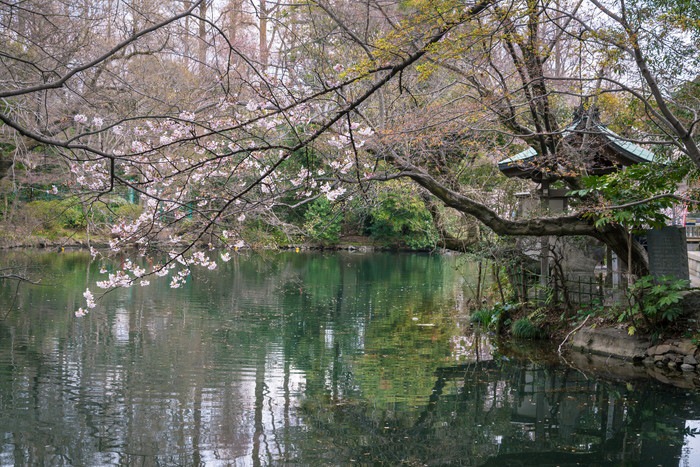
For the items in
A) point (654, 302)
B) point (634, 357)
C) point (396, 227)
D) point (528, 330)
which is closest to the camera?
point (654, 302)

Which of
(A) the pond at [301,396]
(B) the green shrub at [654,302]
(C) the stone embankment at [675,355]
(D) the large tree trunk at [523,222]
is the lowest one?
(A) the pond at [301,396]

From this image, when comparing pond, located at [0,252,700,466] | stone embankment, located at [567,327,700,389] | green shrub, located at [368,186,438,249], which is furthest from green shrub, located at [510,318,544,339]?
green shrub, located at [368,186,438,249]

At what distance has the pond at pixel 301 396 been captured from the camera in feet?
19.6

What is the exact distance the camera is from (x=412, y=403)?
767 centimetres

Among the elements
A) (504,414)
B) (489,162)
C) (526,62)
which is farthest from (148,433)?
(489,162)

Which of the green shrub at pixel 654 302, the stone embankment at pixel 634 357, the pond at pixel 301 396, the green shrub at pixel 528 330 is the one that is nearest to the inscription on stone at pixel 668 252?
the green shrub at pixel 654 302

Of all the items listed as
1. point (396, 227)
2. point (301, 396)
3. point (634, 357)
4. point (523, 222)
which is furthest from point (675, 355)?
point (396, 227)

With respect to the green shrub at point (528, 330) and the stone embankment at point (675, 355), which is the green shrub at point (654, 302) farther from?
the green shrub at point (528, 330)

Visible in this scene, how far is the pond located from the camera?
19.6 feet

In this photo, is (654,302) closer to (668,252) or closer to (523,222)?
(668,252)

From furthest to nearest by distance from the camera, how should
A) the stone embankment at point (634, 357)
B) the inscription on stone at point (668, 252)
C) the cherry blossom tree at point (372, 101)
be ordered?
1. the inscription on stone at point (668, 252)
2. the stone embankment at point (634, 357)
3. the cherry blossom tree at point (372, 101)

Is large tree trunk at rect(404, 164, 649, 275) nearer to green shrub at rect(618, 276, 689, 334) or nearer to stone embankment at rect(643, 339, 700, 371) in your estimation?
green shrub at rect(618, 276, 689, 334)

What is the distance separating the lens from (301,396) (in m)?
7.89

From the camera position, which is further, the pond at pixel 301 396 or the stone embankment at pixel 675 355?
the stone embankment at pixel 675 355
